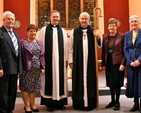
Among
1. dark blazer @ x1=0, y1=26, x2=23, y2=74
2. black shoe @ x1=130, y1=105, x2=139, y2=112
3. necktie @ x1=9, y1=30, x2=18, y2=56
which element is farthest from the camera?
black shoe @ x1=130, y1=105, x2=139, y2=112

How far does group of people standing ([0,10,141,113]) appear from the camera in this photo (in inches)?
127

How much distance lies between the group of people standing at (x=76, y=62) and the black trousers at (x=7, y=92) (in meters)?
0.24

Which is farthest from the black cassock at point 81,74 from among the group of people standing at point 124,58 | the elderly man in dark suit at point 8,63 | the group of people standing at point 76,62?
the elderly man in dark suit at point 8,63

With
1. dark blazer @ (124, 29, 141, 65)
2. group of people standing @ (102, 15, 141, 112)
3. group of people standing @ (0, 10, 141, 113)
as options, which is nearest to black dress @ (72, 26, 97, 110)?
group of people standing @ (0, 10, 141, 113)

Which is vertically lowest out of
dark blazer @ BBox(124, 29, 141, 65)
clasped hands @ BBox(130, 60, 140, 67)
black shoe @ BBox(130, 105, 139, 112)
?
black shoe @ BBox(130, 105, 139, 112)

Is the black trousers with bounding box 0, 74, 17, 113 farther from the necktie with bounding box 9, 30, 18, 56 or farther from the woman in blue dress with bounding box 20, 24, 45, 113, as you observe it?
the necktie with bounding box 9, 30, 18, 56

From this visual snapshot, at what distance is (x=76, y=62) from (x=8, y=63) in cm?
114

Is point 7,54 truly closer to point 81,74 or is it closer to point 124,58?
→ point 81,74

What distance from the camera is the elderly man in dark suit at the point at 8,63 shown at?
9.25 feet

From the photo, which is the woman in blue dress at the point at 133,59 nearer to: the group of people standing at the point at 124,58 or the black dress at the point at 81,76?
the group of people standing at the point at 124,58

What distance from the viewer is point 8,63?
112 inches

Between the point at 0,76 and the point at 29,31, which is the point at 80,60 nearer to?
the point at 29,31

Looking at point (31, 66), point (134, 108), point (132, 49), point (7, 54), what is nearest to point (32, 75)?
point (31, 66)

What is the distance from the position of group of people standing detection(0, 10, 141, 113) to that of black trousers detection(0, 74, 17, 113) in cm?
24
